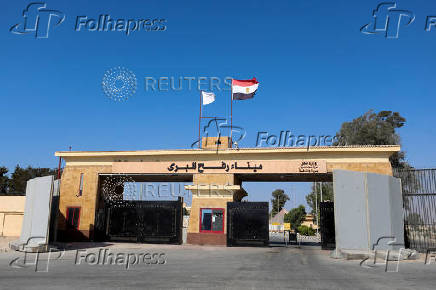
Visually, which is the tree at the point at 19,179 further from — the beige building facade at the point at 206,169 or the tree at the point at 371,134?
the tree at the point at 371,134

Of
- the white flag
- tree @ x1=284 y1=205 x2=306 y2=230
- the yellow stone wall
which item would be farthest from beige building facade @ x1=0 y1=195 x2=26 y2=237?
tree @ x1=284 y1=205 x2=306 y2=230

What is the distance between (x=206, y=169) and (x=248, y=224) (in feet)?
15.3

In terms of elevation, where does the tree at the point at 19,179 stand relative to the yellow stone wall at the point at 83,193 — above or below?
above

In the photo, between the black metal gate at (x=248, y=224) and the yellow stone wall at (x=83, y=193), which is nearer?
the black metal gate at (x=248, y=224)

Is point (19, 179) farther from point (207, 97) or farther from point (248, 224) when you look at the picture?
point (248, 224)

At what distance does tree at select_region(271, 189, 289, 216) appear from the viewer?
312ft

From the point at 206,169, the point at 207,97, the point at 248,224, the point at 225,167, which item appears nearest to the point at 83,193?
the point at 206,169

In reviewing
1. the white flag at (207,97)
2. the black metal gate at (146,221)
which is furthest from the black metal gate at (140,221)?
the white flag at (207,97)

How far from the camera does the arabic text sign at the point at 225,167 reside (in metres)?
22.7

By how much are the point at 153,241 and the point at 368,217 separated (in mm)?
13987

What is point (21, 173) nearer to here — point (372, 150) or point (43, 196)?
point (43, 196)

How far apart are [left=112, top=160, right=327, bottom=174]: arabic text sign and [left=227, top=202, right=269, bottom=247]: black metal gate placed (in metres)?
2.37

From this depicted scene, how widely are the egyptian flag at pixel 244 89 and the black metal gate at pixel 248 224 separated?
8750 millimetres

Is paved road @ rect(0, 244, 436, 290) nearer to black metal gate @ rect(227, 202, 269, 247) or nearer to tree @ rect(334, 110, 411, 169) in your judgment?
black metal gate @ rect(227, 202, 269, 247)
